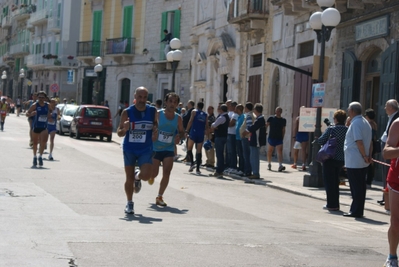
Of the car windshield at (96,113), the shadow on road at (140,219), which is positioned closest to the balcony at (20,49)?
the car windshield at (96,113)

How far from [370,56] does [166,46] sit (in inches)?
949

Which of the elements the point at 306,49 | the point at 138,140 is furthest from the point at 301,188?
the point at 306,49

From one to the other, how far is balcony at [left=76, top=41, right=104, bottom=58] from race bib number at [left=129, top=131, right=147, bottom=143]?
4314 cm

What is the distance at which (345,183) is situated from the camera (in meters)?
19.7

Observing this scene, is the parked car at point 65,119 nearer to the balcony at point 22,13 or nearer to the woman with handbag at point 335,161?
the woman with handbag at point 335,161

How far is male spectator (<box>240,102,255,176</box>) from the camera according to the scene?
20.1 metres

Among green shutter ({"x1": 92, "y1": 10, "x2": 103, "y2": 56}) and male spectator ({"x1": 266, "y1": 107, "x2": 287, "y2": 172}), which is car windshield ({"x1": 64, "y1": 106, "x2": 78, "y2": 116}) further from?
male spectator ({"x1": 266, "y1": 107, "x2": 287, "y2": 172})

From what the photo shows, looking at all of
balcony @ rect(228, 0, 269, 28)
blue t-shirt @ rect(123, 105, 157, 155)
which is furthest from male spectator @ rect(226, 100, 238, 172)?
balcony @ rect(228, 0, 269, 28)

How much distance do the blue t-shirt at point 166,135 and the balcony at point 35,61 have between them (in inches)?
2338

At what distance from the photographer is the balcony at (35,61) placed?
72.4 metres

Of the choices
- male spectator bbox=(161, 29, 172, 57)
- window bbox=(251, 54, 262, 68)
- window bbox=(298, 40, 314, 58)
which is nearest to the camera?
window bbox=(298, 40, 314, 58)

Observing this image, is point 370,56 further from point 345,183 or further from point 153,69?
point 153,69

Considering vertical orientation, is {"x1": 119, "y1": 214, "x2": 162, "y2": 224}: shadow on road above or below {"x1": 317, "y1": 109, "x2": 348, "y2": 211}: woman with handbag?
below

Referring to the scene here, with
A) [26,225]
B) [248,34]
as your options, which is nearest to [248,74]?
[248,34]
